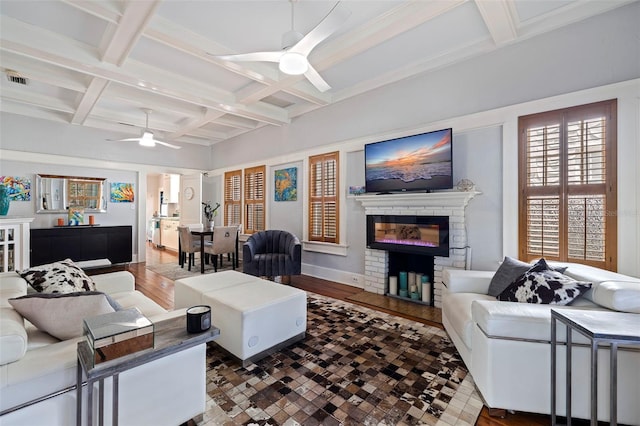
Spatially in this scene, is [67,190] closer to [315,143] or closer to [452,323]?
[315,143]

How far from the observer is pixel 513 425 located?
1.59 m

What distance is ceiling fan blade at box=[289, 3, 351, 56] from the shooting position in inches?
73.0

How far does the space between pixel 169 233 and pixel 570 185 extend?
9.04m

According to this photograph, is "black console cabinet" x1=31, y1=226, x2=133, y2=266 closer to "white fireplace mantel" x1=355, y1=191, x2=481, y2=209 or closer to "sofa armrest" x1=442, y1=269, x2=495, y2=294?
"white fireplace mantel" x1=355, y1=191, x2=481, y2=209

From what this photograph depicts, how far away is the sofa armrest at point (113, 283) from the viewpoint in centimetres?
255

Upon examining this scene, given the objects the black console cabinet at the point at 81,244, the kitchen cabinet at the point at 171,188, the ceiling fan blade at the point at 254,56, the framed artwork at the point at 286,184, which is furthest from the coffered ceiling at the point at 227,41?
the kitchen cabinet at the point at 171,188

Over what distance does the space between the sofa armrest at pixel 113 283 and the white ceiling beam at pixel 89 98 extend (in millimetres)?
2700

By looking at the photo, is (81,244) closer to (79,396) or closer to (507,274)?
(79,396)

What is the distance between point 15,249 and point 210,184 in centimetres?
388

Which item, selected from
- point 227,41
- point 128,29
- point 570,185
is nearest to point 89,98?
point 128,29

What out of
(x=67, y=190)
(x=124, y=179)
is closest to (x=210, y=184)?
(x=124, y=179)

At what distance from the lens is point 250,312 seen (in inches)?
83.8

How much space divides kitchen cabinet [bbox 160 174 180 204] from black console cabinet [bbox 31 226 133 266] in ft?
10.7

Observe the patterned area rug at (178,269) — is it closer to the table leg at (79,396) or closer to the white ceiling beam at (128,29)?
the white ceiling beam at (128,29)
